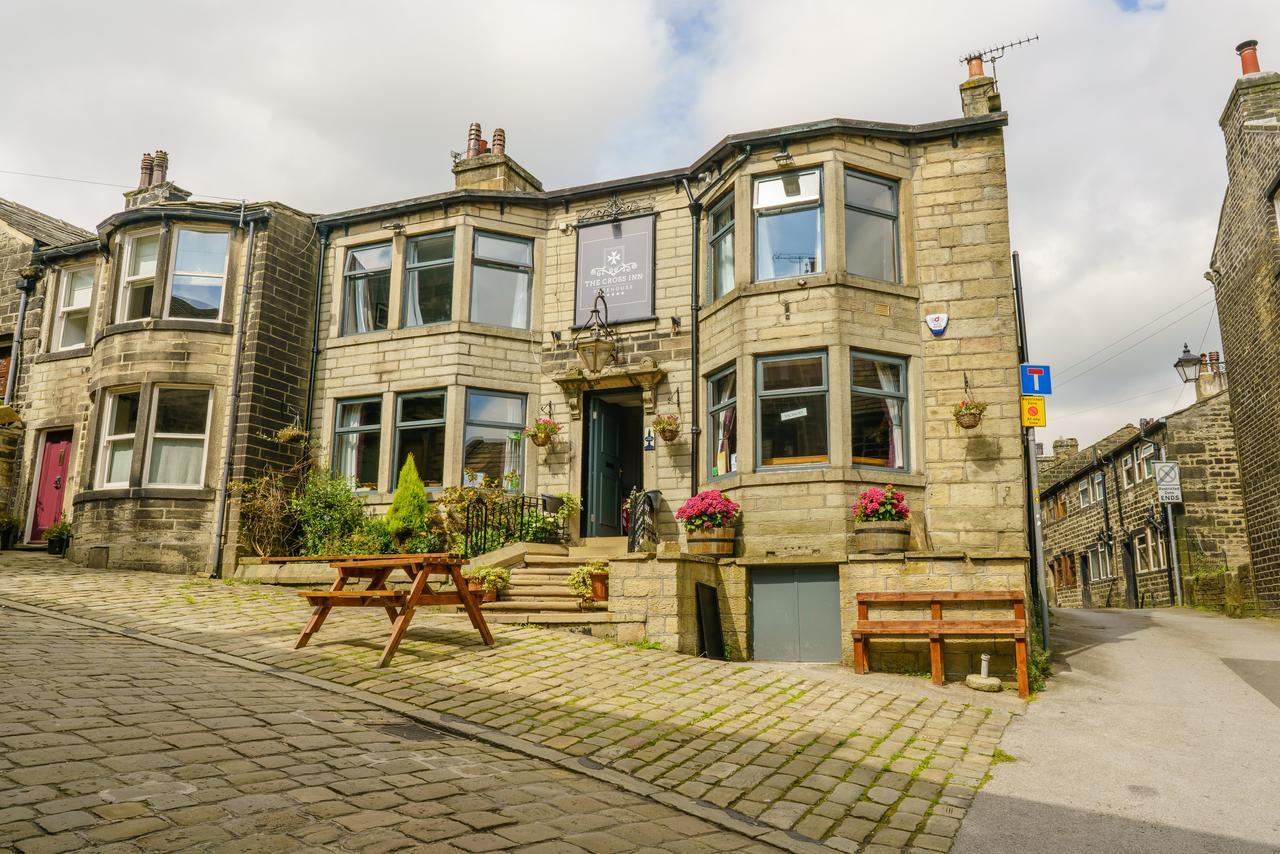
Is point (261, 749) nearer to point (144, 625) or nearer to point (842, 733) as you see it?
point (842, 733)

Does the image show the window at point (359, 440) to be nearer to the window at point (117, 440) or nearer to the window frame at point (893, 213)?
the window at point (117, 440)

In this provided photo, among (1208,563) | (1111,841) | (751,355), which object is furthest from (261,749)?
(1208,563)

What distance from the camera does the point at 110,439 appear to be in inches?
638

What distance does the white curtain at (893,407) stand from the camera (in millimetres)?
12562

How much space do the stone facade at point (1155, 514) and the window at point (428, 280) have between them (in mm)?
17767

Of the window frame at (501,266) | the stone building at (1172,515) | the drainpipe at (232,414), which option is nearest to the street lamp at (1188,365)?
the stone building at (1172,515)

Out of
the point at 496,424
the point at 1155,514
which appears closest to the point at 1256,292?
the point at 1155,514

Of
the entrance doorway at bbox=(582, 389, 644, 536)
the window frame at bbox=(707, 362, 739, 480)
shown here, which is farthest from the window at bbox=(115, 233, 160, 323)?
the window frame at bbox=(707, 362, 739, 480)

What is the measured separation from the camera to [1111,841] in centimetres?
520

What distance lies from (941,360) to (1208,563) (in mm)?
15035

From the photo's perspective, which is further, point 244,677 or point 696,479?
point 696,479

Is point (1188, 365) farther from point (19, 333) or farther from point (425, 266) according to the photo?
point (19, 333)

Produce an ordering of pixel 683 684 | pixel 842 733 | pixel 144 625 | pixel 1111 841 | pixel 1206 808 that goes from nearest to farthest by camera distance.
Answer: pixel 1111 841 → pixel 1206 808 → pixel 842 733 → pixel 683 684 → pixel 144 625

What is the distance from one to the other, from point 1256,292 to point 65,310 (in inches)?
969
